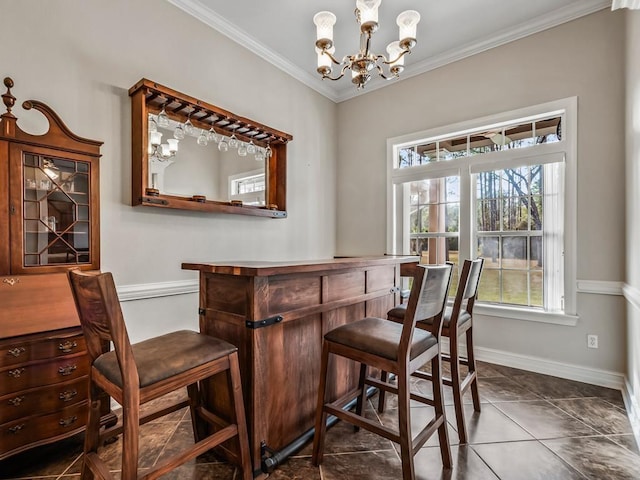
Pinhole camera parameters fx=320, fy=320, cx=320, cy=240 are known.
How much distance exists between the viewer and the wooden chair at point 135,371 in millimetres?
1123

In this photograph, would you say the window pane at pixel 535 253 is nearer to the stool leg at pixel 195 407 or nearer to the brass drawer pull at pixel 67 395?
the stool leg at pixel 195 407

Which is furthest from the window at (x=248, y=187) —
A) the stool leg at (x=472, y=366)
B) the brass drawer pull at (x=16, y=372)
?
Result: the stool leg at (x=472, y=366)

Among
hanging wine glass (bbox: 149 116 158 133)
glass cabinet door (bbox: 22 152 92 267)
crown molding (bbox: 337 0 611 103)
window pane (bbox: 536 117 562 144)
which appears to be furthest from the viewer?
window pane (bbox: 536 117 562 144)

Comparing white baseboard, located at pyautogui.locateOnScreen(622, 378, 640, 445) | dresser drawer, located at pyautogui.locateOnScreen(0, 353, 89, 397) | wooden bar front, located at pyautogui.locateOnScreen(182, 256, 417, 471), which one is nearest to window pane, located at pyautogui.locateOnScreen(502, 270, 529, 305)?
white baseboard, located at pyautogui.locateOnScreen(622, 378, 640, 445)

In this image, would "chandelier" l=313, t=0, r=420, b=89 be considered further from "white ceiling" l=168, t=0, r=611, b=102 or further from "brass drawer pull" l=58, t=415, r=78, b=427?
"brass drawer pull" l=58, t=415, r=78, b=427

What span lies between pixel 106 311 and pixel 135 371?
24 centimetres

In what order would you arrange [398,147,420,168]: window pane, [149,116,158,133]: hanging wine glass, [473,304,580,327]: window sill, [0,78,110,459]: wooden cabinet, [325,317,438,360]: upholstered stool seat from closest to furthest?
1. [325,317,438,360]: upholstered stool seat
2. [0,78,110,459]: wooden cabinet
3. [149,116,158,133]: hanging wine glass
4. [473,304,580,327]: window sill
5. [398,147,420,168]: window pane

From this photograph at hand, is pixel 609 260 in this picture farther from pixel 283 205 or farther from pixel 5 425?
pixel 5 425

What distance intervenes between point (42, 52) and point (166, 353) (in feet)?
6.95

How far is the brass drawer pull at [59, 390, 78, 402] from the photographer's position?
5.63ft

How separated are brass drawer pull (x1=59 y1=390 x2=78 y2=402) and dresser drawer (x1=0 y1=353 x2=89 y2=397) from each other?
67mm

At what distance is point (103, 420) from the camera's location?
1.83 m

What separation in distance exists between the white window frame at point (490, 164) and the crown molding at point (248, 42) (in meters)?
1.20

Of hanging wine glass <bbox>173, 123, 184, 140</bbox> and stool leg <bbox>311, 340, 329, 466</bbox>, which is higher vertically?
hanging wine glass <bbox>173, 123, 184, 140</bbox>
